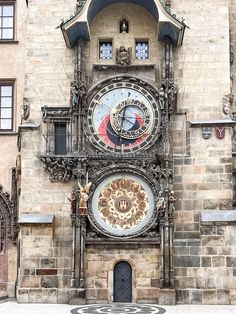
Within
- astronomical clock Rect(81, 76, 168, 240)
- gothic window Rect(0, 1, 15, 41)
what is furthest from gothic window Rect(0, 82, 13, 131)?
astronomical clock Rect(81, 76, 168, 240)

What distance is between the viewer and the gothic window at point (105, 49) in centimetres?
1862

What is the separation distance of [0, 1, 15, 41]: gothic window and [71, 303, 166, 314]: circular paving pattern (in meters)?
9.60

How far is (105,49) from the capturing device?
1869 centimetres

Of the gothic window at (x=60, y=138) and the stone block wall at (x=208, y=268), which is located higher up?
the gothic window at (x=60, y=138)

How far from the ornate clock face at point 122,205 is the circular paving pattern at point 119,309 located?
1.92 meters

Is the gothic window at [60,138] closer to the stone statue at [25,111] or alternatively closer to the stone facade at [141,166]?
the stone facade at [141,166]

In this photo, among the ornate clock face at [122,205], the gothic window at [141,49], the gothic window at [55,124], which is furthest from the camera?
the gothic window at [141,49]

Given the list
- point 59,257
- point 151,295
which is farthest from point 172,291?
point 59,257

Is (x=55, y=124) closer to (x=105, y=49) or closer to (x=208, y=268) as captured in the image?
(x=105, y=49)

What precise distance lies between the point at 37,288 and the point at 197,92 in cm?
690

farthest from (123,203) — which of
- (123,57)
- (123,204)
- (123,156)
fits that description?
(123,57)

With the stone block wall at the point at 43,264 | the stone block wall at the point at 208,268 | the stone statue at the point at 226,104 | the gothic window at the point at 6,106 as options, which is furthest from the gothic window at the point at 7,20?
the stone block wall at the point at 208,268

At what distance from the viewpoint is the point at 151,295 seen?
17109 millimetres

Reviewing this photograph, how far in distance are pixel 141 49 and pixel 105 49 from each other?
103 centimetres
